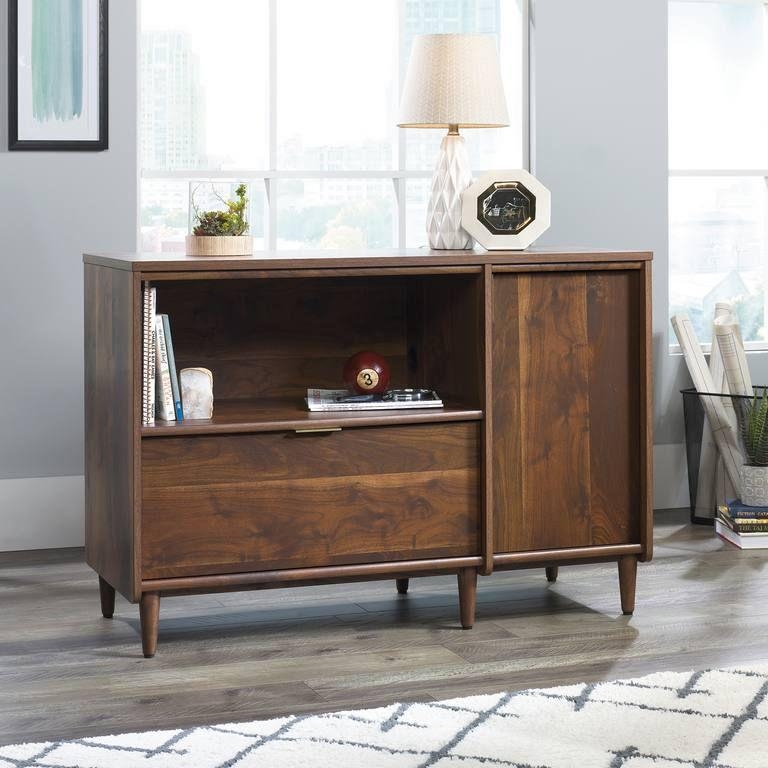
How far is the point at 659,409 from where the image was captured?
4477mm

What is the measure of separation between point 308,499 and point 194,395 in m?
0.35

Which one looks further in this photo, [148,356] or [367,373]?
[367,373]

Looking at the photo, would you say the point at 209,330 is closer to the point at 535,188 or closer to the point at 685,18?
the point at 535,188

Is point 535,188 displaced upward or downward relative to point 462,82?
downward

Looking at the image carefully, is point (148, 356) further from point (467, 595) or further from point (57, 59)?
point (57, 59)

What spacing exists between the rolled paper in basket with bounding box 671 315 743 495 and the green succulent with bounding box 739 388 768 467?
0.37 feet

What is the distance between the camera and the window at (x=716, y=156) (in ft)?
15.0

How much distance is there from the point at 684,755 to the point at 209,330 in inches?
63.1

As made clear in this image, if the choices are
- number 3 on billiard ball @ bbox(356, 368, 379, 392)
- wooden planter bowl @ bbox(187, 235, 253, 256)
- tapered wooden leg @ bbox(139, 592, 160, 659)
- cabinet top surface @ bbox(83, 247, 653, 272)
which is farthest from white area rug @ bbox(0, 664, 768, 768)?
wooden planter bowl @ bbox(187, 235, 253, 256)

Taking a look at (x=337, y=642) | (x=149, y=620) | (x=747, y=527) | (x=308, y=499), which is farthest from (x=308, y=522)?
(x=747, y=527)

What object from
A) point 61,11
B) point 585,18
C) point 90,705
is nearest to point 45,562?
point 90,705

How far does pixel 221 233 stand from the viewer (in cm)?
299

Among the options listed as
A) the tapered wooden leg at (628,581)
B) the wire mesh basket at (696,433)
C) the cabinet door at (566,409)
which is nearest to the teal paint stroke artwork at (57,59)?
the cabinet door at (566,409)

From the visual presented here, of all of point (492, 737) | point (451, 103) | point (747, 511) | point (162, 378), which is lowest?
point (492, 737)
